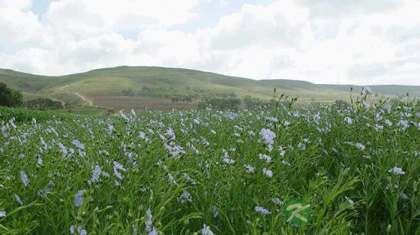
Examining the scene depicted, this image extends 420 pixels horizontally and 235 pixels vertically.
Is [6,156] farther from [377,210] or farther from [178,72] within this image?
[178,72]

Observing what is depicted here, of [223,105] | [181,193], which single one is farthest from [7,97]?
[181,193]

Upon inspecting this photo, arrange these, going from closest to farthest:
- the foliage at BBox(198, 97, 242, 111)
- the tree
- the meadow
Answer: the meadow, the foliage at BBox(198, 97, 242, 111), the tree

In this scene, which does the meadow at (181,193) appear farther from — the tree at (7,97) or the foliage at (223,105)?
the tree at (7,97)

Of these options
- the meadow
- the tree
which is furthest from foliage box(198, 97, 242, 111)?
the tree

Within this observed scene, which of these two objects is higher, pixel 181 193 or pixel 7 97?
pixel 181 193

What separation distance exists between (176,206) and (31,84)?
204 meters

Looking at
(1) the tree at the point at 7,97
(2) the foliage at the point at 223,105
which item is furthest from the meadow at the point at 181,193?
(1) the tree at the point at 7,97

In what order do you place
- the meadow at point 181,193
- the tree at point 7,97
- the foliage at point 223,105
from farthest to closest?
the tree at point 7,97
the foliage at point 223,105
the meadow at point 181,193

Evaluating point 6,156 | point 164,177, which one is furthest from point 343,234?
point 6,156

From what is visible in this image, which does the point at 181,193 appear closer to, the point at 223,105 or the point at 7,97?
the point at 223,105

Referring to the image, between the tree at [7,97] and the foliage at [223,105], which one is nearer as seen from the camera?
the foliage at [223,105]

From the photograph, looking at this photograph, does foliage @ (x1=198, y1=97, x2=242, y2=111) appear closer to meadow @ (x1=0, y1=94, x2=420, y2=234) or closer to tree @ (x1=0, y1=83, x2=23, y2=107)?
meadow @ (x1=0, y1=94, x2=420, y2=234)

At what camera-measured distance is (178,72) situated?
18988cm

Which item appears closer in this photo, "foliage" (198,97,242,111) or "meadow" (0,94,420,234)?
"meadow" (0,94,420,234)
